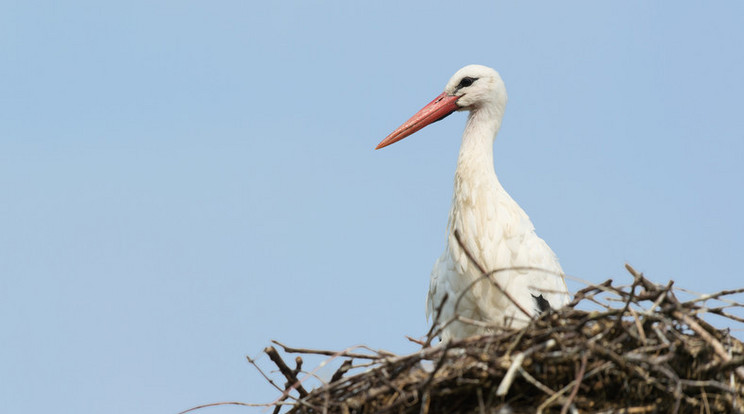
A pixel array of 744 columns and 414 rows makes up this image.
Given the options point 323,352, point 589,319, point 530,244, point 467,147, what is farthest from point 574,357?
point 467,147

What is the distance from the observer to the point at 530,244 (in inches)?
178

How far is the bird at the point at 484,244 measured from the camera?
436 centimetres

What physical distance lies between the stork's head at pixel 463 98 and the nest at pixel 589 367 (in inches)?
90.2

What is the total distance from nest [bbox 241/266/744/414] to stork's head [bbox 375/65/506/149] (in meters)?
2.29

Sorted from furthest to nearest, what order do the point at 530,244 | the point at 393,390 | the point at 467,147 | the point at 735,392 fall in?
the point at 467,147 < the point at 530,244 < the point at 393,390 < the point at 735,392

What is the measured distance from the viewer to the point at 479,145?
4.94 m

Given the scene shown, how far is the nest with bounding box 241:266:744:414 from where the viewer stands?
8.90 ft

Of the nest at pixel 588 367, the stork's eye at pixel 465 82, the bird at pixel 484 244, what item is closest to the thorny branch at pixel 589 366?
the nest at pixel 588 367

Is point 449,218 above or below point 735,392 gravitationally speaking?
above

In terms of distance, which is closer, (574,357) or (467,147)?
(574,357)

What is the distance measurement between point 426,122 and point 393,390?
2.57 m

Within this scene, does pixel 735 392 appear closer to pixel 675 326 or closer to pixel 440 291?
pixel 675 326

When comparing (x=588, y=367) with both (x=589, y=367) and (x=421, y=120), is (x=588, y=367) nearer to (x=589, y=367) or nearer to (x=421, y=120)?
(x=589, y=367)

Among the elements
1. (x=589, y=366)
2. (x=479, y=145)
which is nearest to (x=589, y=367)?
(x=589, y=366)
